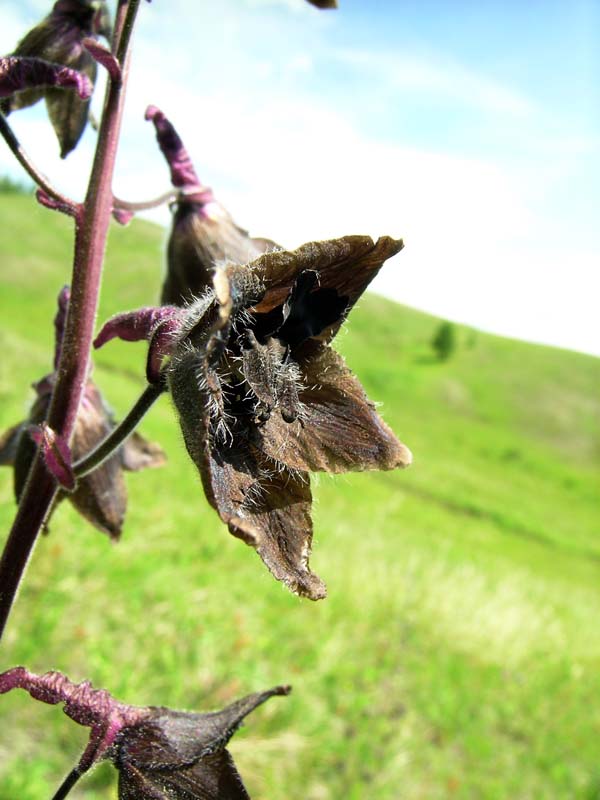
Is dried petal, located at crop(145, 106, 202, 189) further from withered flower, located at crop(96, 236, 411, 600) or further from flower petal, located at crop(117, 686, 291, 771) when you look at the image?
flower petal, located at crop(117, 686, 291, 771)

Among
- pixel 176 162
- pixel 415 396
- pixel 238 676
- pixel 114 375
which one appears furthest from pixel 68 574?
pixel 415 396

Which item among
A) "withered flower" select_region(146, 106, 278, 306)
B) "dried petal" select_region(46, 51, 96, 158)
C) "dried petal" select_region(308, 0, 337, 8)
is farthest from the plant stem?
"dried petal" select_region(308, 0, 337, 8)

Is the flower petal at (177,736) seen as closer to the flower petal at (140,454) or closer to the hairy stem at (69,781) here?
the hairy stem at (69,781)

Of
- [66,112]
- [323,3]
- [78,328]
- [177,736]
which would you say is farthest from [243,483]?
[323,3]

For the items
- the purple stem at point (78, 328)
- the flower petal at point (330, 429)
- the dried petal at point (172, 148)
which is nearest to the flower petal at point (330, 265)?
the flower petal at point (330, 429)

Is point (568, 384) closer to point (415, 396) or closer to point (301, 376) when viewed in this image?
point (415, 396)

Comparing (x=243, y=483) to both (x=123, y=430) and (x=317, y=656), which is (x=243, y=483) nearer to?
(x=123, y=430)

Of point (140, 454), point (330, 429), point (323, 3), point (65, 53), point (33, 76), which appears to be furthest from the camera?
point (140, 454)
